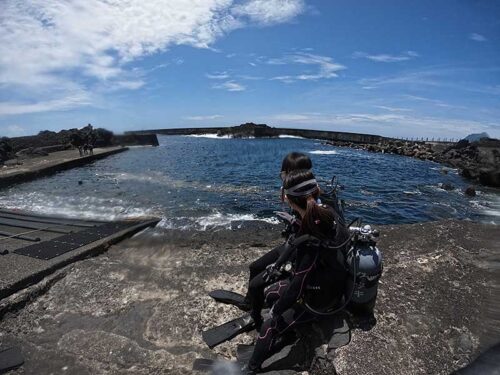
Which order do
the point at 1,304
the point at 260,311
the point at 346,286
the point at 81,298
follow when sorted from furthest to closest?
the point at 81,298, the point at 1,304, the point at 260,311, the point at 346,286

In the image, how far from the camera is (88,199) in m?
13.2

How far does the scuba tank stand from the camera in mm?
3567

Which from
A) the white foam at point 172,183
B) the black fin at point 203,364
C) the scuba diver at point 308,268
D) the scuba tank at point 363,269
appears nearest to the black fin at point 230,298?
the black fin at point 203,364

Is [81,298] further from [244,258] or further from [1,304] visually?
[244,258]

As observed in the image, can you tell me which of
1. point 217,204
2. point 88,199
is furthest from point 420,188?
point 88,199

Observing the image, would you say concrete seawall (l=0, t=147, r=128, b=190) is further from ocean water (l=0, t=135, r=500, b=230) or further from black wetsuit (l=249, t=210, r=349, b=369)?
black wetsuit (l=249, t=210, r=349, b=369)

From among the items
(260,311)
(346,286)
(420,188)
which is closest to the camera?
(346,286)

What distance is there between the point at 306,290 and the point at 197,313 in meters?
1.91

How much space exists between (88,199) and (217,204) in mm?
5161

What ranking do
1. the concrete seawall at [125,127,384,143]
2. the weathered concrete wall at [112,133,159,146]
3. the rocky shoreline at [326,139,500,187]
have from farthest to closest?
the concrete seawall at [125,127,384,143]
the weathered concrete wall at [112,133,159,146]
the rocky shoreline at [326,139,500,187]

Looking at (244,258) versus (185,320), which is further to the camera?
(244,258)

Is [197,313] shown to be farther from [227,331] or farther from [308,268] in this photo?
[308,268]

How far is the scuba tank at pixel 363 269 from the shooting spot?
3567mm

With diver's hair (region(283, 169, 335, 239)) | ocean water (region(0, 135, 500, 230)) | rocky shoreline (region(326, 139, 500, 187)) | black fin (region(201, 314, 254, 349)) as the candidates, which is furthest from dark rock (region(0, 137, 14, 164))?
rocky shoreline (region(326, 139, 500, 187))
